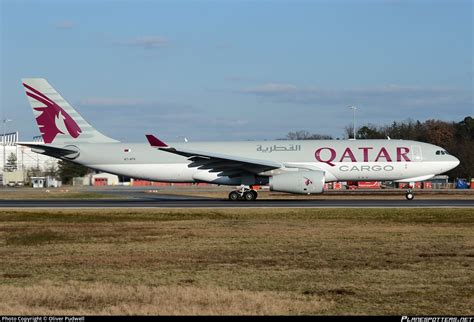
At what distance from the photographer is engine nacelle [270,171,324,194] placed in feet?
132

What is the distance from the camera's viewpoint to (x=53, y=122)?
4509cm

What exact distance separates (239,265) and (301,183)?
24.2 metres

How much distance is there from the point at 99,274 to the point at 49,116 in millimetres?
31579

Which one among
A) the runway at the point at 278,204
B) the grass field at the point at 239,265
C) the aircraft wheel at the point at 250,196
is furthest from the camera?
the aircraft wheel at the point at 250,196

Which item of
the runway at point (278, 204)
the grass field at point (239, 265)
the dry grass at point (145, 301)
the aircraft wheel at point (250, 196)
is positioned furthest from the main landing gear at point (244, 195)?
the dry grass at point (145, 301)

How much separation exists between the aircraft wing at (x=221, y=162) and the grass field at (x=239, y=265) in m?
12.2

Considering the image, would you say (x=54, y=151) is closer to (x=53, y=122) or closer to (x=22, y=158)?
(x=53, y=122)

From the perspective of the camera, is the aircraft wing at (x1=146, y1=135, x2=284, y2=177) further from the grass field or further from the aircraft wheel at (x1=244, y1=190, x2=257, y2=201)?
the grass field

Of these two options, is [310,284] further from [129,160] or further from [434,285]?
[129,160]

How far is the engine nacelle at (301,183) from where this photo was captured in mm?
40125

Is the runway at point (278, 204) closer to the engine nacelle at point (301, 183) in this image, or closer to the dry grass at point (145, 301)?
the engine nacelle at point (301, 183)

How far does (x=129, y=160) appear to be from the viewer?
44.5m

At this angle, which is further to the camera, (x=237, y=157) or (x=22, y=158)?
(x=22, y=158)

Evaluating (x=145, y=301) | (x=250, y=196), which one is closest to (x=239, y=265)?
(x=145, y=301)
